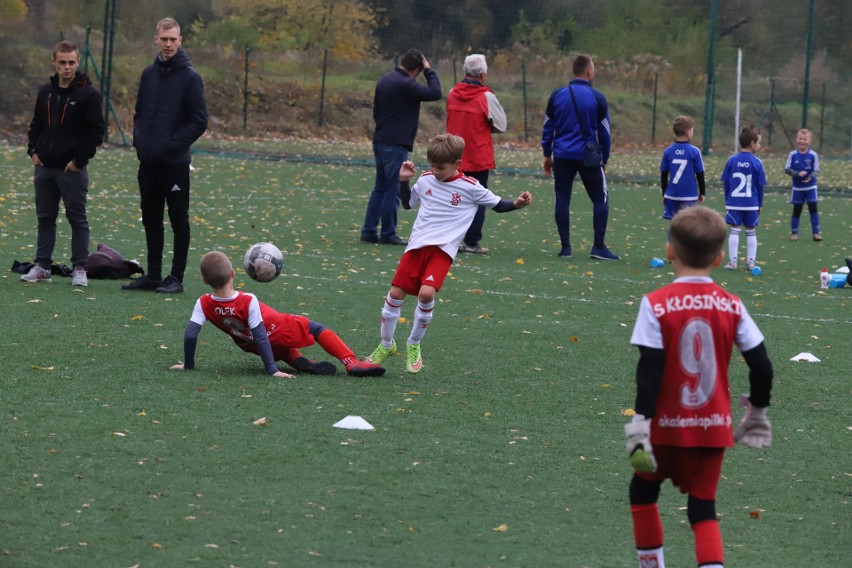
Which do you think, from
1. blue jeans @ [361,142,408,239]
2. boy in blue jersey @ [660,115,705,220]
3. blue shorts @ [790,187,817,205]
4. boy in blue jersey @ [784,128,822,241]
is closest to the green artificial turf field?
boy in blue jersey @ [660,115,705,220]

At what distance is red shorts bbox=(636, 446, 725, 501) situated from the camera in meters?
4.41

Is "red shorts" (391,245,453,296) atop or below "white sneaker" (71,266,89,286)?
atop

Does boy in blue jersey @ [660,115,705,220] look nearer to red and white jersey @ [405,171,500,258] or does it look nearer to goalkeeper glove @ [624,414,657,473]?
red and white jersey @ [405,171,500,258]

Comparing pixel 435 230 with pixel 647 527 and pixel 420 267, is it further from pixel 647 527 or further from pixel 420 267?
pixel 647 527

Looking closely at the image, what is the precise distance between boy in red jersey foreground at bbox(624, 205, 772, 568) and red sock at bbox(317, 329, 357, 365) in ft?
12.3

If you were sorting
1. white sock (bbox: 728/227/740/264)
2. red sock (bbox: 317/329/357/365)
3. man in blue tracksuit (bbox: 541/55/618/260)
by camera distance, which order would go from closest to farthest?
red sock (bbox: 317/329/357/365) → white sock (bbox: 728/227/740/264) → man in blue tracksuit (bbox: 541/55/618/260)

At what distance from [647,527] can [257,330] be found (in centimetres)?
355

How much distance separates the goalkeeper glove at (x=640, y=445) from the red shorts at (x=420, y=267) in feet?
12.9

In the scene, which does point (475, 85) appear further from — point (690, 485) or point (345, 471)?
point (690, 485)

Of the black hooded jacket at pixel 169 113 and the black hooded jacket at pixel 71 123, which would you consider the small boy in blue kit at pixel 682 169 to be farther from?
the black hooded jacket at pixel 71 123

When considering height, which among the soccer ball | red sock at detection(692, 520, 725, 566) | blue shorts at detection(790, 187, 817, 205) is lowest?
red sock at detection(692, 520, 725, 566)

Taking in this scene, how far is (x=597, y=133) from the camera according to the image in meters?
14.8

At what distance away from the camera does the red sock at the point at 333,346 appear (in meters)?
7.99

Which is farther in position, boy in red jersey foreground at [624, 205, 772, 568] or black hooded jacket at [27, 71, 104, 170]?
black hooded jacket at [27, 71, 104, 170]
